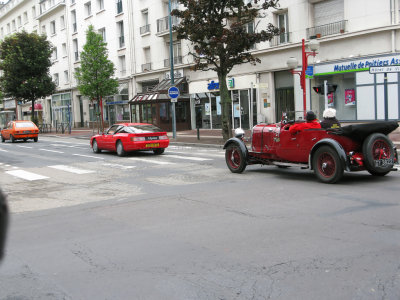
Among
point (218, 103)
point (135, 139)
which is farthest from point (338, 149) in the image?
point (218, 103)

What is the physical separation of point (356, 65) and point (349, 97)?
1.72 m

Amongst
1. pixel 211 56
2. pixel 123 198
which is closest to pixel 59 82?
pixel 211 56

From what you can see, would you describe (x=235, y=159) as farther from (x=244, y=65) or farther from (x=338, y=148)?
(x=244, y=65)

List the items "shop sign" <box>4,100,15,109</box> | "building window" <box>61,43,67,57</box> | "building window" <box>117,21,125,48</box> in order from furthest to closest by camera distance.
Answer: "shop sign" <box>4,100,15,109</box> < "building window" <box>61,43,67,57</box> < "building window" <box>117,21,125,48</box>

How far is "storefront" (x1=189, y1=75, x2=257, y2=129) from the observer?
2872 cm

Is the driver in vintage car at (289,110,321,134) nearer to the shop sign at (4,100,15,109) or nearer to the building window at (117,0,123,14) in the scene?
the building window at (117,0,123,14)

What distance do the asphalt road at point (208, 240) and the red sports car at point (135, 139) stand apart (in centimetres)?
627

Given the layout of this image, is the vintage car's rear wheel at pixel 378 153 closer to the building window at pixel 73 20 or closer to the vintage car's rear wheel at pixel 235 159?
the vintage car's rear wheel at pixel 235 159

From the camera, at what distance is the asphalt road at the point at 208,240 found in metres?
3.79

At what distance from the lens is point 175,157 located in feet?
51.8

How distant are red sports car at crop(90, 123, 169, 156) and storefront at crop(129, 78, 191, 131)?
50.2 ft

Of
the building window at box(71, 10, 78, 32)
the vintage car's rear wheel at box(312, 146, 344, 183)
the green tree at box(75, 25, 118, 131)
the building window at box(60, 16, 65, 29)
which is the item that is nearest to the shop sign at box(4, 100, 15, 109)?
the building window at box(60, 16, 65, 29)

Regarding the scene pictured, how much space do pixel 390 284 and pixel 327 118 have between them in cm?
623

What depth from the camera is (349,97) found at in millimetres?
22953
